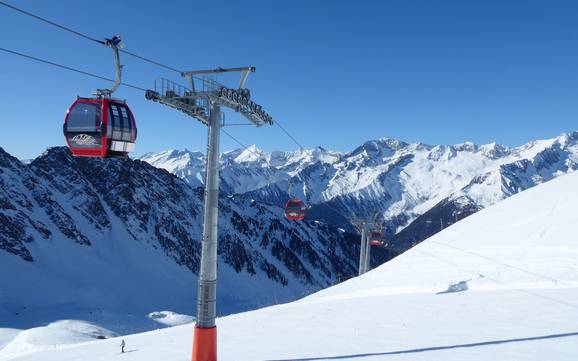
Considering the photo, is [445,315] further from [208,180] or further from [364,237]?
[364,237]

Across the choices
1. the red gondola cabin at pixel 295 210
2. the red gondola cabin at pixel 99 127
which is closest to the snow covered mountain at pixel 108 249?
the red gondola cabin at pixel 295 210

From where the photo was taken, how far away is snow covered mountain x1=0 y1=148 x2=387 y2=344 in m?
101

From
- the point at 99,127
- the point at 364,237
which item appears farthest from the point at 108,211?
the point at 99,127

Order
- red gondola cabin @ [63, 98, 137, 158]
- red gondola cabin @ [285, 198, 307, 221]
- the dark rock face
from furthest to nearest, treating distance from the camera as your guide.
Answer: the dark rock face
red gondola cabin @ [285, 198, 307, 221]
red gondola cabin @ [63, 98, 137, 158]

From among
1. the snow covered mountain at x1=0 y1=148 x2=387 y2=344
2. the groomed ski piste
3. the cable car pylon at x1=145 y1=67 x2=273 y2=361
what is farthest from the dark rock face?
the cable car pylon at x1=145 y1=67 x2=273 y2=361

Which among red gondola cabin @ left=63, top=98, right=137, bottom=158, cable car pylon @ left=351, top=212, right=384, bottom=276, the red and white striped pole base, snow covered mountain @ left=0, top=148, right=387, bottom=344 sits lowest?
the red and white striped pole base

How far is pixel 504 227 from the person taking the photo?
84.7ft

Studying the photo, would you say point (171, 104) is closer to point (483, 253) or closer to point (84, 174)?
point (483, 253)

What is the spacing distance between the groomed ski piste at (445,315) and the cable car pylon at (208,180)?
0.81 meters

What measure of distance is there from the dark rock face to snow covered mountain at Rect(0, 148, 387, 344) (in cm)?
36

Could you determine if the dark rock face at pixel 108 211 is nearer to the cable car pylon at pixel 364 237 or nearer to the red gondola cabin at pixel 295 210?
the red gondola cabin at pixel 295 210

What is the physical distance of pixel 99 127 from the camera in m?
12.8

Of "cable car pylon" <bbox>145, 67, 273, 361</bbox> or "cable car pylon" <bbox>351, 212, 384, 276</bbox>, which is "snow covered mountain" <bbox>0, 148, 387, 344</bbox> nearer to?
"cable car pylon" <bbox>351, 212, 384, 276</bbox>

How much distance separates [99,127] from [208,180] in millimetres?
3976
